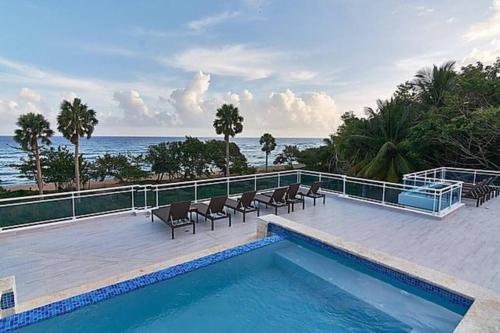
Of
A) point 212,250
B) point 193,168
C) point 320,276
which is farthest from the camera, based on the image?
point 193,168

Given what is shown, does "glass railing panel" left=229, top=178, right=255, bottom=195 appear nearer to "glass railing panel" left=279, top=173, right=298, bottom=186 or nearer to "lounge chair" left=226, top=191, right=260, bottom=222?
"glass railing panel" left=279, top=173, right=298, bottom=186

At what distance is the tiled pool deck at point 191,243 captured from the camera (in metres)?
4.26

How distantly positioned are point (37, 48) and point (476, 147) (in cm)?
2314

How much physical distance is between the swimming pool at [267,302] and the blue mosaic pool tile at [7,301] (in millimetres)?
148

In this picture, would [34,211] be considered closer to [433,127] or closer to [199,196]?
[199,196]

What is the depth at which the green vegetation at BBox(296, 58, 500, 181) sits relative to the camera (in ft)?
42.0

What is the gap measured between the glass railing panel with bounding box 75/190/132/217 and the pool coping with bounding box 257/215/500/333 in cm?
415

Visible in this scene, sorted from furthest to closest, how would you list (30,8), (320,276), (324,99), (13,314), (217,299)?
1. (324,99)
2. (30,8)
3. (320,276)
4. (217,299)
5. (13,314)

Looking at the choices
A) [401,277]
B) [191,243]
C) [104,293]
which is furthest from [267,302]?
[191,243]

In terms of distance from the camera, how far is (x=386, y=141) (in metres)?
16.1

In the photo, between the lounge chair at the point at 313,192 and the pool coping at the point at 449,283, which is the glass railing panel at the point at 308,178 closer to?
the lounge chair at the point at 313,192

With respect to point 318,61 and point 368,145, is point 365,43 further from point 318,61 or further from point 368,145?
point 368,145

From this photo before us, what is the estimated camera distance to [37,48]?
49.7 feet

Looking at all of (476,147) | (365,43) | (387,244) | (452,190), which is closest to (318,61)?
(365,43)
